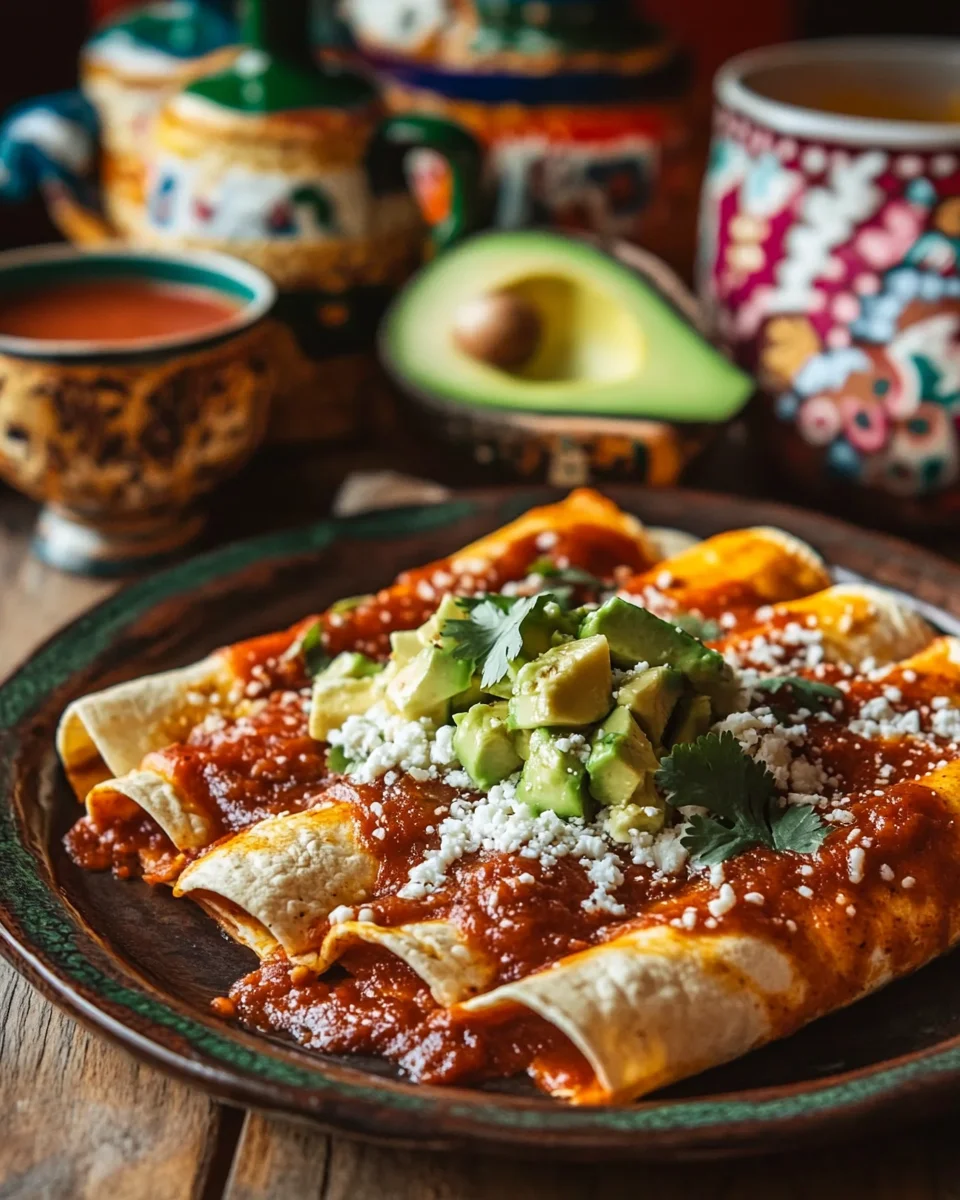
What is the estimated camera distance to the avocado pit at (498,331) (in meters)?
3.26

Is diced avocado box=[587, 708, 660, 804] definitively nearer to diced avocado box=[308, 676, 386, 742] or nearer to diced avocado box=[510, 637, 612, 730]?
diced avocado box=[510, 637, 612, 730]

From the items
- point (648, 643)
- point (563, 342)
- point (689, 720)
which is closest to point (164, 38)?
point (563, 342)

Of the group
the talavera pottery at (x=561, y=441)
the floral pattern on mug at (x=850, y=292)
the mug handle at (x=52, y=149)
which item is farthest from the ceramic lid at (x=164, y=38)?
the floral pattern on mug at (x=850, y=292)

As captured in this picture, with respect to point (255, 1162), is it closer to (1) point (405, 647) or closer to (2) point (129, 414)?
(1) point (405, 647)

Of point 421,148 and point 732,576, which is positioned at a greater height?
point 421,148

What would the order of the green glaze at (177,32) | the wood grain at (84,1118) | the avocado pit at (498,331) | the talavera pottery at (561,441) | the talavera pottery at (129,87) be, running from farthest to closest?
the green glaze at (177,32) < the talavera pottery at (129,87) < the avocado pit at (498,331) < the talavera pottery at (561,441) < the wood grain at (84,1118)

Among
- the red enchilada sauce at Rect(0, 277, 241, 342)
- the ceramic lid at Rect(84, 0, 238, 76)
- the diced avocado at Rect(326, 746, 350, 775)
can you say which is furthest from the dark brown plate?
the ceramic lid at Rect(84, 0, 238, 76)

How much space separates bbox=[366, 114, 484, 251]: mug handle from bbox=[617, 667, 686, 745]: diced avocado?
1806 mm

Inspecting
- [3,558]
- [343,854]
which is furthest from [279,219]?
[343,854]

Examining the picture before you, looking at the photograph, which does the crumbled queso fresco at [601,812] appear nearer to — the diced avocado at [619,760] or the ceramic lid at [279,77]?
the diced avocado at [619,760]

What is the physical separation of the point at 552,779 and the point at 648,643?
25cm

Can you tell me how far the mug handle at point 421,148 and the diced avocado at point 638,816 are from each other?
1.93 meters

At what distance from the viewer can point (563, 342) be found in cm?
354

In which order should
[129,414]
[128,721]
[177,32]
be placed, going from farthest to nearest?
1. [177,32]
2. [129,414]
3. [128,721]
